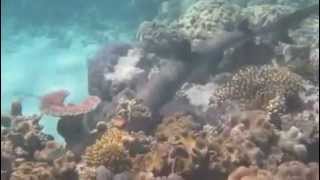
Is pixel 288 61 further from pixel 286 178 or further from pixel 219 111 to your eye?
pixel 286 178

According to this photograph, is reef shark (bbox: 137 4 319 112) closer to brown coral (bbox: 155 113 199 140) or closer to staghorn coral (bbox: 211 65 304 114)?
staghorn coral (bbox: 211 65 304 114)

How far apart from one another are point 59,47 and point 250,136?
1379 cm

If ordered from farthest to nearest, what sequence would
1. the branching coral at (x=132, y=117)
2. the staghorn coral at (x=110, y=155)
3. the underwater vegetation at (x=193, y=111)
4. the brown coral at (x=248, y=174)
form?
1. the branching coral at (x=132, y=117)
2. the staghorn coral at (x=110, y=155)
3. the underwater vegetation at (x=193, y=111)
4. the brown coral at (x=248, y=174)

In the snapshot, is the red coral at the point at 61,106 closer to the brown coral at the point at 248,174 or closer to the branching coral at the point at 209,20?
the brown coral at the point at 248,174

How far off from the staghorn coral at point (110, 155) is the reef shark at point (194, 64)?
2.21m

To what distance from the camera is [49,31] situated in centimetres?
2019

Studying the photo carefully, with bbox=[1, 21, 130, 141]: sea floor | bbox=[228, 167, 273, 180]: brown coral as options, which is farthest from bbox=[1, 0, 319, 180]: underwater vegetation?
bbox=[1, 21, 130, 141]: sea floor

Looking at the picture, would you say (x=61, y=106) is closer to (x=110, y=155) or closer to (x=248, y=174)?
(x=110, y=155)

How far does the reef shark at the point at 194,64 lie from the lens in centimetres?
930

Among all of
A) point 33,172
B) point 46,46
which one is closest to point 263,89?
point 33,172

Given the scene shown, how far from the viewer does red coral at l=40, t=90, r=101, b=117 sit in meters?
7.84

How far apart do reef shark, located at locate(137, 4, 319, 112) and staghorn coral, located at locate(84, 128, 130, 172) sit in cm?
221

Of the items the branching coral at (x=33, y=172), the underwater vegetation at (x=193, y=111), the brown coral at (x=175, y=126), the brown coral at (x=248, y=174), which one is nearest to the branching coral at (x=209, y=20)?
the underwater vegetation at (x=193, y=111)

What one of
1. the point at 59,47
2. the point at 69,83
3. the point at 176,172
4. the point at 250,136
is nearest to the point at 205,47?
the point at 250,136
